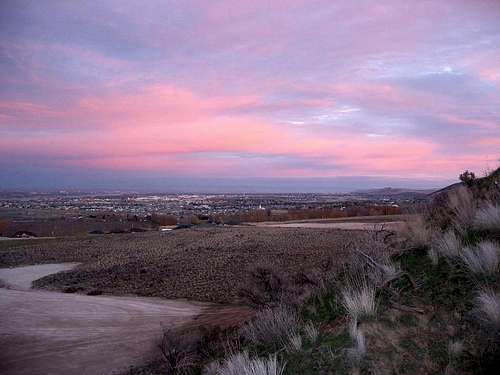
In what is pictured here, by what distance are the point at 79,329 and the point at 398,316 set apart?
13386 mm

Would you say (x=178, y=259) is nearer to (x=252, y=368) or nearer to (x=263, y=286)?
(x=263, y=286)

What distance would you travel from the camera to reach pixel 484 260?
6738 millimetres

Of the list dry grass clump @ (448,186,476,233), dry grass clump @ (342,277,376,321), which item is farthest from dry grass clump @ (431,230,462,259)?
dry grass clump @ (342,277,376,321)

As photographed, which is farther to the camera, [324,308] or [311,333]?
[324,308]

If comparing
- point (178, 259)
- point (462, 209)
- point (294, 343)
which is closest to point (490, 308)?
point (294, 343)

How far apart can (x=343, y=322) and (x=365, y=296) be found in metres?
0.63

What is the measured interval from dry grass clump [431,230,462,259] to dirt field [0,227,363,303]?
22.5 feet

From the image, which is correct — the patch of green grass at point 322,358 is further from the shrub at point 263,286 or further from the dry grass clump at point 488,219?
the shrub at point 263,286

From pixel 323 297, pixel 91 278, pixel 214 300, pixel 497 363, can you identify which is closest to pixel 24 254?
pixel 91 278

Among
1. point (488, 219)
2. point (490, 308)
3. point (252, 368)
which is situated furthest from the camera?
point (488, 219)

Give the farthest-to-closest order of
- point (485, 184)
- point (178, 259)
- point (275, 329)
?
point (178, 259), point (485, 184), point (275, 329)

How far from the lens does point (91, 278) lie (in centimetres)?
2525

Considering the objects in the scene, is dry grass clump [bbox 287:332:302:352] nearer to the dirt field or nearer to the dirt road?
the dirt road

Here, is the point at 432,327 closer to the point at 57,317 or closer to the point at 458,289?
the point at 458,289
